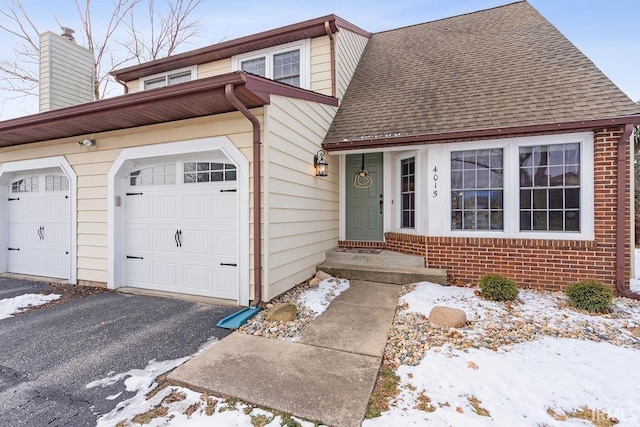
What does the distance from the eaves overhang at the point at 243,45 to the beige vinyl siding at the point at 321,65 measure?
16 cm

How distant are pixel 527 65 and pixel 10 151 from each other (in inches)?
424

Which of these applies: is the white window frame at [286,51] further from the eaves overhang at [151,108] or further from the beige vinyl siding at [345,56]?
the eaves overhang at [151,108]

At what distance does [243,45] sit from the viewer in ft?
21.2

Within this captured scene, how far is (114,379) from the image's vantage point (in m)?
2.46

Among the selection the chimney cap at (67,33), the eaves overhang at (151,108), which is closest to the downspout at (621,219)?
the eaves overhang at (151,108)

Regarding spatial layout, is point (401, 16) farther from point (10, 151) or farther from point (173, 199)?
point (10, 151)

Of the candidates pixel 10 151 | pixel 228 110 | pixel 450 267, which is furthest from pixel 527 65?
pixel 10 151

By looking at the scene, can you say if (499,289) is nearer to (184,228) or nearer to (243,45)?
(184,228)

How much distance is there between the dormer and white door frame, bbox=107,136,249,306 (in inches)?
119

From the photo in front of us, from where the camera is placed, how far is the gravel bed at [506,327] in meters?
2.94

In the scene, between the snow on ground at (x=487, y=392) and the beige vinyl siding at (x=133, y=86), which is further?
the beige vinyl siding at (x=133, y=86)

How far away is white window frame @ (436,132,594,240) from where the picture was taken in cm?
457

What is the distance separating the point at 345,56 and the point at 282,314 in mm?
6089

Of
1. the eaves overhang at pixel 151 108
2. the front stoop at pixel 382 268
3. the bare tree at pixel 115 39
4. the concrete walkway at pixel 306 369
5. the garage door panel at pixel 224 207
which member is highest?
the bare tree at pixel 115 39
